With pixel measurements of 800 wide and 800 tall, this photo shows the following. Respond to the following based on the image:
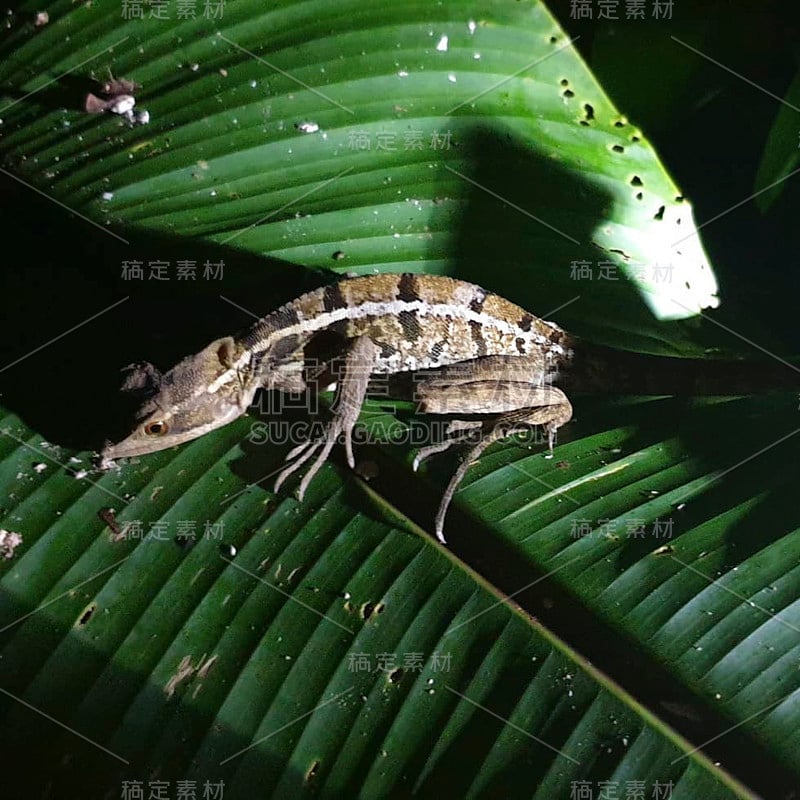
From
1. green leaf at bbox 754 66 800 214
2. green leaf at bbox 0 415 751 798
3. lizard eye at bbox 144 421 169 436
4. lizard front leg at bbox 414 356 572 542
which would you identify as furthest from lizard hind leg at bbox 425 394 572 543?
green leaf at bbox 754 66 800 214

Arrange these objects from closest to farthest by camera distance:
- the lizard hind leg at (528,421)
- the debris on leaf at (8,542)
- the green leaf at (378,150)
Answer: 1. the debris on leaf at (8,542)
2. the lizard hind leg at (528,421)
3. the green leaf at (378,150)

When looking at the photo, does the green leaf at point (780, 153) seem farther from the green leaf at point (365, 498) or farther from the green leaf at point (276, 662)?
the green leaf at point (276, 662)

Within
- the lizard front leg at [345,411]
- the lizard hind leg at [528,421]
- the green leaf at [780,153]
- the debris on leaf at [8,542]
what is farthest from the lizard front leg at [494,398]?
the debris on leaf at [8,542]

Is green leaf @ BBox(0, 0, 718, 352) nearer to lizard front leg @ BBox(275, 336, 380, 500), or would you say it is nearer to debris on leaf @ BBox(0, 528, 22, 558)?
lizard front leg @ BBox(275, 336, 380, 500)

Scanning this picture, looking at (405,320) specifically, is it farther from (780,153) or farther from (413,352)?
(780,153)

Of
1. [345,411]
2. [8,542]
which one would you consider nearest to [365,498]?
[345,411]

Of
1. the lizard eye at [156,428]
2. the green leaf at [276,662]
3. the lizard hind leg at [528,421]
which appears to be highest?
the lizard hind leg at [528,421]
